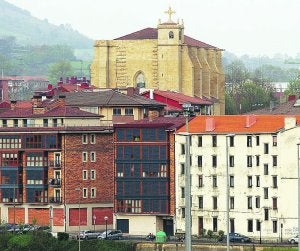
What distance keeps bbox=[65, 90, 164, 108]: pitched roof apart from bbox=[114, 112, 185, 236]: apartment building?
1261 centimetres

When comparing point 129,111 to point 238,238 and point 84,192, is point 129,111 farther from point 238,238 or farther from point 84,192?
point 238,238

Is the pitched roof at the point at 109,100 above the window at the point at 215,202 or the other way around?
above

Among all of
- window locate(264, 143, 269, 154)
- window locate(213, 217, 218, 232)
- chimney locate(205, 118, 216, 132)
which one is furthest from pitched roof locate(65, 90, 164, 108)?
window locate(264, 143, 269, 154)

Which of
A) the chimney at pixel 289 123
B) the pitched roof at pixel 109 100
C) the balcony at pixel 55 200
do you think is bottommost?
the balcony at pixel 55 200

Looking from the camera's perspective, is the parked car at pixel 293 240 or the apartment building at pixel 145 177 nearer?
the parked car at pixel 293 240

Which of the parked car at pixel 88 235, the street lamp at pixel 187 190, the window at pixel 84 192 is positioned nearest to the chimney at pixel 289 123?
the parked car at pixel 88 235

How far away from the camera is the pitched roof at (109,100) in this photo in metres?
164

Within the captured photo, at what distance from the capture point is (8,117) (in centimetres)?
15850

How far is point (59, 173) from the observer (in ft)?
506

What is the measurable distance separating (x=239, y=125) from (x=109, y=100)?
21.1 meters

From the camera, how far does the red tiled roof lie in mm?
143637

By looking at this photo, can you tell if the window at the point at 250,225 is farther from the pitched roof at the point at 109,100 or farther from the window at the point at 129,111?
the window at the point at 129,111

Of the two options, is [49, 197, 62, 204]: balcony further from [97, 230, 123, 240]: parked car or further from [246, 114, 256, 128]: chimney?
[246, 114, 256, 128]: chimney

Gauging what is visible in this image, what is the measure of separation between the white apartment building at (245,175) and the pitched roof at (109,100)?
1585cm
